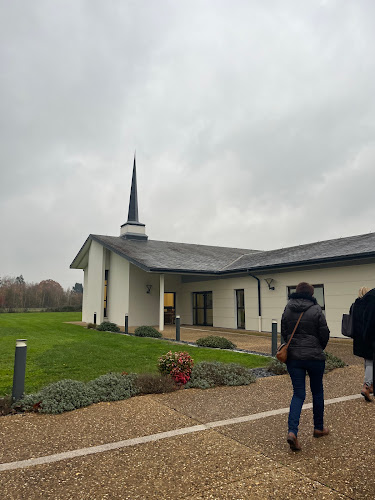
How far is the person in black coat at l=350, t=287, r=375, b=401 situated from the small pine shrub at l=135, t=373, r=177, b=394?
3.02 meters

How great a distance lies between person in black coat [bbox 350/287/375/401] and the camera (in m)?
4.34

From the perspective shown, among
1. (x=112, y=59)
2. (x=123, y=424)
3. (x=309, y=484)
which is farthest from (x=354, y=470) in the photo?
(x=112, y=59)

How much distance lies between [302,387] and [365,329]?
4.17 feet

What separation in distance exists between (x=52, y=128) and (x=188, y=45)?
753cm

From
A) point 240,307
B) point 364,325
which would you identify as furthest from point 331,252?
point 364,325

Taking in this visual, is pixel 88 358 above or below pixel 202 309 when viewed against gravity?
below

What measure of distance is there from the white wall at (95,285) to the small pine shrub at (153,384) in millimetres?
15495

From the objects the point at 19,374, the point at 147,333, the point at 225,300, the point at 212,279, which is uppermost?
the point at 212,279

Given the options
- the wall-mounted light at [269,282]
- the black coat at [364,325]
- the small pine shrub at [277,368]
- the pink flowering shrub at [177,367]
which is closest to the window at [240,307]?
the wall-mounted light at [269,282]

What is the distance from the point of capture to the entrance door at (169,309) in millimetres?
21734

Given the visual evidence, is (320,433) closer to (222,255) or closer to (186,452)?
(186,452)

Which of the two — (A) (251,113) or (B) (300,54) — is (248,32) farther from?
(A) (251,113)

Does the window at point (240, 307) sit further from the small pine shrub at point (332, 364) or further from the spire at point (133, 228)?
the small pine shrub at point (332, 364)

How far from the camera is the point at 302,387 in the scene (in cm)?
377
